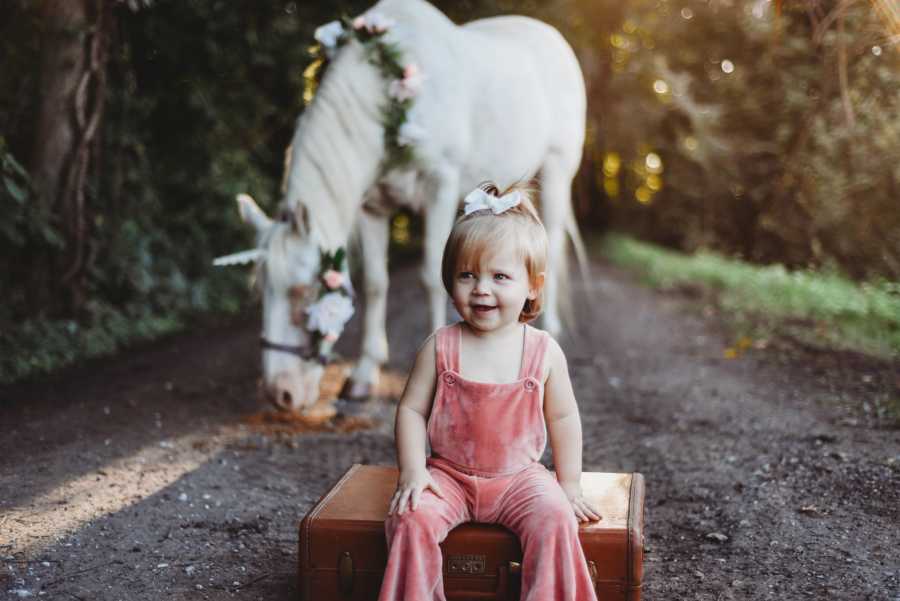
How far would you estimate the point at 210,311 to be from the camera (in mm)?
8828

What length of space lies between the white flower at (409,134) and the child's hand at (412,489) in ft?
8.90

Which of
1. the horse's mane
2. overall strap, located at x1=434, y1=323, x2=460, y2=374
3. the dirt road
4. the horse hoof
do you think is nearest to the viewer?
overall strap, located at x1=434, y1=323, x2=460, y2=374

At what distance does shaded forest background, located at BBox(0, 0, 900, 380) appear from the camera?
6195 mm

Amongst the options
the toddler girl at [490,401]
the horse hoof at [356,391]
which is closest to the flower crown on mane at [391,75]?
the horse hoof at [356,391]

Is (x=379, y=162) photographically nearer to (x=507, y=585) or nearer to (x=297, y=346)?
(x=297, y=346)

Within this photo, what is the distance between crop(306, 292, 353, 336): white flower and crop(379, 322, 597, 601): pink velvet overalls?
1.90 metres

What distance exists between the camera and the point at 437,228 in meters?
4.97

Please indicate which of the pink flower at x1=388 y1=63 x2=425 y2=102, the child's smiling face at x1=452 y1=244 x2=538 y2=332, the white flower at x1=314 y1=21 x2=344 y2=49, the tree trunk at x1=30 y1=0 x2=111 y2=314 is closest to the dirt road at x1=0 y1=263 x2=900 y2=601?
the child's smiling face at x1=452 y1=244 x2=538 y2=332

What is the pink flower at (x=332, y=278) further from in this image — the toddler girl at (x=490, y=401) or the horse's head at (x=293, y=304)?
the toddler girl at (x=490, y=401)

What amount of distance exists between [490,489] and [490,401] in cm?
24

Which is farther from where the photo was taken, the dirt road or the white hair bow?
the dirt road

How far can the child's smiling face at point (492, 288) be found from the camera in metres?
2.37

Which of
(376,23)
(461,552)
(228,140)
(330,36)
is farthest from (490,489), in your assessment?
(228,140)

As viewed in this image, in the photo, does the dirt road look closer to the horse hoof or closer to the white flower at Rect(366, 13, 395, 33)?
the horse hoof
